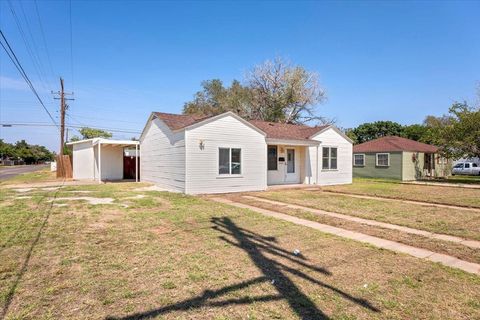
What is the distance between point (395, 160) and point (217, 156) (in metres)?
16.8

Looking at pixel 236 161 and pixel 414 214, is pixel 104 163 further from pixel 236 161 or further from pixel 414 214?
pixel 414 214

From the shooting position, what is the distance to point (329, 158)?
60.0 feet

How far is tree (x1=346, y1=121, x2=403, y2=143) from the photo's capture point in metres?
47.8

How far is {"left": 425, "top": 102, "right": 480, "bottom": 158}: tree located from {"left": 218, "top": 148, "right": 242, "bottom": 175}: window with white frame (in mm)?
17187

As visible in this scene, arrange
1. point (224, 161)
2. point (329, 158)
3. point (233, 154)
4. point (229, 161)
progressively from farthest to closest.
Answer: point (329, 158)
point (233, 154)
point (229, 161)
point (224, 161)

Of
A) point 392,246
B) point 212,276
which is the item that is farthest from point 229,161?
point 212,276

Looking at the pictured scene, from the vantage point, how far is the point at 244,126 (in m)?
14.0

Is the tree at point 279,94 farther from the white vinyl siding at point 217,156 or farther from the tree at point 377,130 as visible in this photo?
the white vinyl siding at point 217,156

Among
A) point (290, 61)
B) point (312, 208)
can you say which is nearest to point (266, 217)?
point (312, 208)

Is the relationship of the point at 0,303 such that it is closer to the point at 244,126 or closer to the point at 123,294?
the point at 123,294

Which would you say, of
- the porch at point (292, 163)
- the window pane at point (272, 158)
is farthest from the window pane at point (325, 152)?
the window pane at point (272, 158)

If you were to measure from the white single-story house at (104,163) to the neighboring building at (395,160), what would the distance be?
61.1 ft

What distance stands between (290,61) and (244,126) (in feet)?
72.4

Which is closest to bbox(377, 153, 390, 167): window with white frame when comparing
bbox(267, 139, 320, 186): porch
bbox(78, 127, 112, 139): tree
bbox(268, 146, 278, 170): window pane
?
bbox(267, 139, 320, 186): porch
